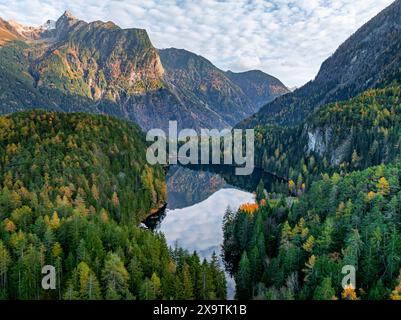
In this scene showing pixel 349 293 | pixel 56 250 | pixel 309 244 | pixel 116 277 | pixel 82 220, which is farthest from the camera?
pixel 82 220

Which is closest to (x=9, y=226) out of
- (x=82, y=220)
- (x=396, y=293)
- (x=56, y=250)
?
(x=82, y=220)

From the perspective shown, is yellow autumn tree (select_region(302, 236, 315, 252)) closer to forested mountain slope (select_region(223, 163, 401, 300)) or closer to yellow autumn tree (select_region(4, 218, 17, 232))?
forested mountain slope (select_region(223, 163, 401, 300))

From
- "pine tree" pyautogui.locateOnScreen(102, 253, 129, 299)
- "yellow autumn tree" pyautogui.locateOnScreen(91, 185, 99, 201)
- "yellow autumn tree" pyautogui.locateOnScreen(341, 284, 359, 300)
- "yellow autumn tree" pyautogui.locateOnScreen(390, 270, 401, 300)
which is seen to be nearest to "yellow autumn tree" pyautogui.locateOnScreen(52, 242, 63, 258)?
"pine tree" pyautogui.locateOnScreen(102, 253, 129, 299)

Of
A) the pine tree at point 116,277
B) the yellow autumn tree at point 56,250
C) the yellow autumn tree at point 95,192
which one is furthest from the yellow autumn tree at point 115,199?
the pine tree at point 116,277

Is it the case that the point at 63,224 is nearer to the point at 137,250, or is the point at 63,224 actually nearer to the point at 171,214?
the point at 137,250

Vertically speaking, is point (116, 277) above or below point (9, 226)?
below

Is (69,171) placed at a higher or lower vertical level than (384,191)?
higher

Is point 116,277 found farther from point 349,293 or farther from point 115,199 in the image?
point 115,199

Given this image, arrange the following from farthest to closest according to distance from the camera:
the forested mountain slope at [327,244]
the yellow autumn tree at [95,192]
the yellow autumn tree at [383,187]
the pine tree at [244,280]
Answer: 1. the yellow autumn tree at [95,192]
2. the yellow autumn tree at [383,187]
3. the pine tree at [244,280]
4. the forested mountain slope at [327,244]

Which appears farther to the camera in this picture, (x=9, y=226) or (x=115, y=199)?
(x=115, y=199)

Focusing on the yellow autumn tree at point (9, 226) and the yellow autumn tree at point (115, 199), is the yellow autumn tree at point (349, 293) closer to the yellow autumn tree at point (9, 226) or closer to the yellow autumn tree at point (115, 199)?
the yellow autumn tree at point (9, 226)
